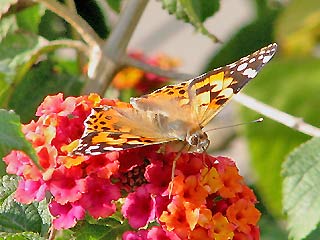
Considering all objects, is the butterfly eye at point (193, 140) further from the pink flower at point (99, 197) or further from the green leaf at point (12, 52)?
the green leaf at point (12, 52)

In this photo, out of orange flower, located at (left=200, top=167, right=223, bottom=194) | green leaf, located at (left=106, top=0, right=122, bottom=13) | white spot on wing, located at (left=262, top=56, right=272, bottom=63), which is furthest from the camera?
green leaf, located at (left=106, top=0, right=122, bottom=13)

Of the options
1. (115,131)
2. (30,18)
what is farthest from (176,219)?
(30,18)

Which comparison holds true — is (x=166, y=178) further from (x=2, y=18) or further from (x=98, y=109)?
(x=2, y=18)

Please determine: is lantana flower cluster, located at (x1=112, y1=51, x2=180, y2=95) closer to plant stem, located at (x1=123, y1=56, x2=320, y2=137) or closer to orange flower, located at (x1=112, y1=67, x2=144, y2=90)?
orange flower, located at (x1=112, y1=67, x2=144, y2=90)

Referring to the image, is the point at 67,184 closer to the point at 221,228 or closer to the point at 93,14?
the point at 221,228

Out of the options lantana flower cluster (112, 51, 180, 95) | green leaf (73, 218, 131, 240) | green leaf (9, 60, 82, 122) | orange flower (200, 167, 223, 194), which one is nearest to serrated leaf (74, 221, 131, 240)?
green leaf (73, 218, 131, 240)

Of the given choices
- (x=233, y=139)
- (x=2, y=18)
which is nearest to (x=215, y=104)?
(x=2, y=18)

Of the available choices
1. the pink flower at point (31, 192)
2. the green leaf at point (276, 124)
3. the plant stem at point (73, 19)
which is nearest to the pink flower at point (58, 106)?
the pink flower at point (31, 192)
